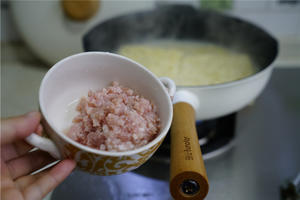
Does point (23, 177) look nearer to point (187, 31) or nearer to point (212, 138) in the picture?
point (212, 138)

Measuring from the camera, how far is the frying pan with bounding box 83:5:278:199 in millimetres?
381

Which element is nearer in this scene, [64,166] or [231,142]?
[64,166]

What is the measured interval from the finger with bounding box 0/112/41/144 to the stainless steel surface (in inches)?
8.7

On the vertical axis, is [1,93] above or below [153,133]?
below

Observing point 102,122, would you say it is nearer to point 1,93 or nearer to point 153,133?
point 153,133

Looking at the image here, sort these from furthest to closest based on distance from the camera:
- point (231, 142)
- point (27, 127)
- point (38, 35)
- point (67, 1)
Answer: point (38, 35)
point (67, 1)
point (231, 142)
point (27, 127)

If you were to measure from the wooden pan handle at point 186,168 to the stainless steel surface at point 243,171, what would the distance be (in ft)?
0.61

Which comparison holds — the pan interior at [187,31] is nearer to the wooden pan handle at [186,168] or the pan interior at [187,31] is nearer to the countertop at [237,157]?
the countertop at [237,157]

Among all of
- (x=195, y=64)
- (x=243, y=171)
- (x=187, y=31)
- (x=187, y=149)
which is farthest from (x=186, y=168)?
(x=187, y=31)

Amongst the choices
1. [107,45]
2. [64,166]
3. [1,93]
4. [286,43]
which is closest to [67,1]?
[107,45]

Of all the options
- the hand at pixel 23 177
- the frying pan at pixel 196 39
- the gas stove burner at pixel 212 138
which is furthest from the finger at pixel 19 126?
the gas stove burner at pixel 212 138

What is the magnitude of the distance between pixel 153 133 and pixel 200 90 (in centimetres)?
19

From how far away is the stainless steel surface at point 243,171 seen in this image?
0.57 meters

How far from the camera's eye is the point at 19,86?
779mm
